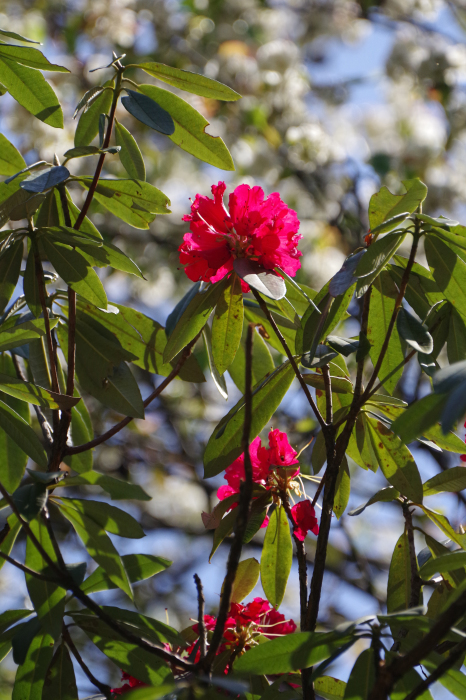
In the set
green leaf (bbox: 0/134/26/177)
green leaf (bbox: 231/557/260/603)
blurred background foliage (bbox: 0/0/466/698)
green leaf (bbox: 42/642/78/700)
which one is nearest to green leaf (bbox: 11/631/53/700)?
green leaf (bbox: 42/642/78/700)

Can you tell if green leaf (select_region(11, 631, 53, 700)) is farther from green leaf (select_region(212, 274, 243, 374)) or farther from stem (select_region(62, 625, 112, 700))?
green leaf (select_region(212, 274, 243, 374))

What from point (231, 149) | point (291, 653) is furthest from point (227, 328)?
point (231, 149)

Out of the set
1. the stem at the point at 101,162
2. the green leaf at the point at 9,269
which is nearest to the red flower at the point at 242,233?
the stem at the point at 101,162

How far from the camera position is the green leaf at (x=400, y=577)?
0.78 m

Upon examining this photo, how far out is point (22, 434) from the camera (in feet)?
2.41

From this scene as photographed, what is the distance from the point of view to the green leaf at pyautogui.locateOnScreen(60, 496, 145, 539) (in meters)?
0.70

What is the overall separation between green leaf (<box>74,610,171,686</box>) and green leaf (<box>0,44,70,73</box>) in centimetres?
66

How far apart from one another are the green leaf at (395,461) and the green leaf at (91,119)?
54 cm

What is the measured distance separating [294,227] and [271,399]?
0.70ft

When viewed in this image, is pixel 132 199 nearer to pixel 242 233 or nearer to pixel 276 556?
pixel 242 233

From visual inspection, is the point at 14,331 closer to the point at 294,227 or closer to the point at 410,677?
the point at 294,227

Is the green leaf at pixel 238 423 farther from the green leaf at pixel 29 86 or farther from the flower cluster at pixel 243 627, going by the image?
the green leaf at pixel 29 86

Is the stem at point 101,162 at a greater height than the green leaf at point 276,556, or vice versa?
the stem at point 101,162

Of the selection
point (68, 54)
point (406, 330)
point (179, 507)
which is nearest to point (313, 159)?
point (68, 54)
